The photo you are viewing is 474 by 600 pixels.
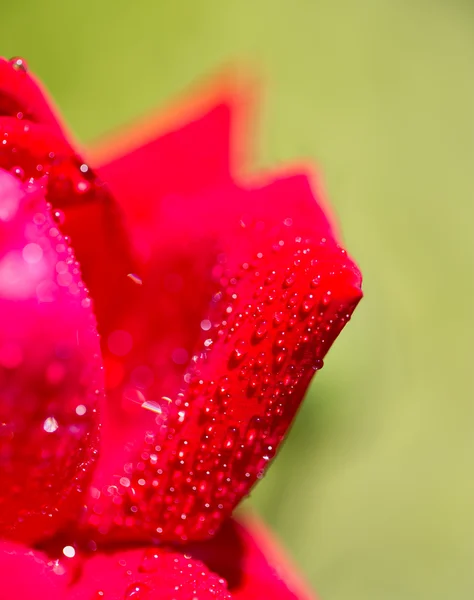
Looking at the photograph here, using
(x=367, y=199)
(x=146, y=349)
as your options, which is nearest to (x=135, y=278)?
(x=146, y=349)

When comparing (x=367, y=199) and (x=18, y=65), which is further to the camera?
(x=367, y=199)

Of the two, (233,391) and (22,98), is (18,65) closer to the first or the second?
(22,98)

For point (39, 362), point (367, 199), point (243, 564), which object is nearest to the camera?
point (39, 362)

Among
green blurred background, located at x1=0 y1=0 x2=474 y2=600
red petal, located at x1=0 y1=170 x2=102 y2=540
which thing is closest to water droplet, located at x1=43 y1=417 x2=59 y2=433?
red petal, located at x1=0 y1=170 x2=102 y2=540

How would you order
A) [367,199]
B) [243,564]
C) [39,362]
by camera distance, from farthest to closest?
[367,199]
[243,564]
[39,362]

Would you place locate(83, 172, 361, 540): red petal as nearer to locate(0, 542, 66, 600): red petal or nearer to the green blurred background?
locate(0, 542, 66, 600): red petal

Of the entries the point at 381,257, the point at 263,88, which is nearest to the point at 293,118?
the point at 263,88

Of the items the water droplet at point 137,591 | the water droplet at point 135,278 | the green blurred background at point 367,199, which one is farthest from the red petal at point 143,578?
the green blurred background at point 367,199
